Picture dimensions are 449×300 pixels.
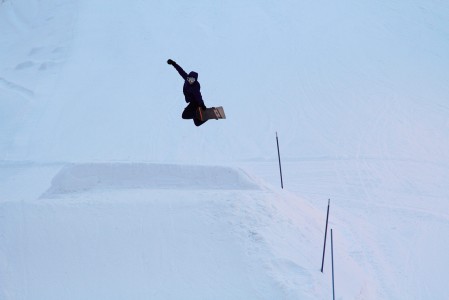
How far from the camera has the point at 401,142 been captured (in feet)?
59.2

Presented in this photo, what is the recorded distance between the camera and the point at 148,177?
11258 millimetres

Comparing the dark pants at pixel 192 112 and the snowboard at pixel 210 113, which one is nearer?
the snowboard at pixel 210 113

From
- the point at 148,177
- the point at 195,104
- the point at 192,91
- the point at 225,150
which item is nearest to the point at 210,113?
the point at 195,104

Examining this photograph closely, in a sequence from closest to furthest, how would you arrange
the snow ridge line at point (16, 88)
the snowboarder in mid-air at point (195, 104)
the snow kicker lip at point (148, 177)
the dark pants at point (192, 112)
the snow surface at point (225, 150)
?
the snowboarder in mid-air at point (195, 104), the dark pants at point (192, 112), the snow surface at point (225, 150), the snow kicker lip at point (148, 177), the snow ridge line at point (16, 88)

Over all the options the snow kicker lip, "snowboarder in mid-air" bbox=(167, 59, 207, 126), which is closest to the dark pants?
"snowboarder in mid-air" bbox=(167, 59, 207, 126)

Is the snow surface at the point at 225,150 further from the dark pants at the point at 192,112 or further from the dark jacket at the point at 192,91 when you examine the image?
the dark jacket at the point at 192,91

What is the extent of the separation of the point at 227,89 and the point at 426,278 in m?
12.7

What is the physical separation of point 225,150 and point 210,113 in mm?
11697

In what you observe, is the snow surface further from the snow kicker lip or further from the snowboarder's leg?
the snowboarder's leg

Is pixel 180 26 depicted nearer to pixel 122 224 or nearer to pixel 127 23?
pixel 127 23

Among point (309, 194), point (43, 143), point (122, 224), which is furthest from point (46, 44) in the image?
point (122, 224)

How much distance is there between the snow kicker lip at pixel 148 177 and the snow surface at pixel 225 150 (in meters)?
0.03

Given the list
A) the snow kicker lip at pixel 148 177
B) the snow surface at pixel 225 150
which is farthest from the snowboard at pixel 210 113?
the snow kicker lip at pixel 148 177

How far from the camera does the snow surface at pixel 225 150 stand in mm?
8023
